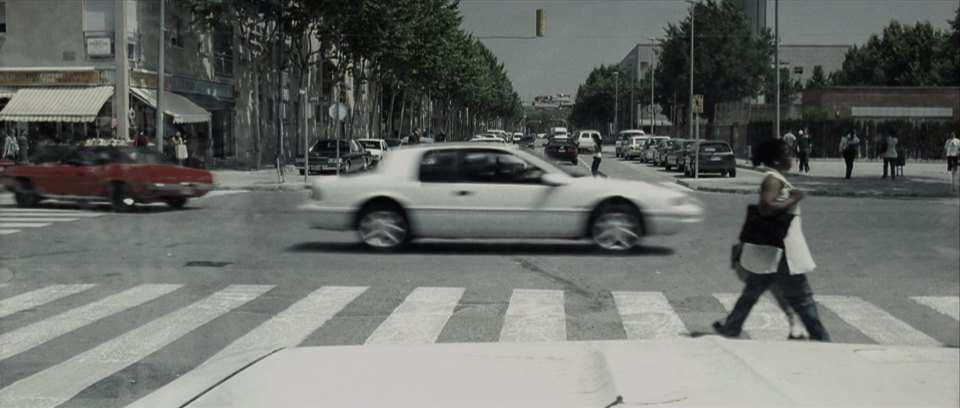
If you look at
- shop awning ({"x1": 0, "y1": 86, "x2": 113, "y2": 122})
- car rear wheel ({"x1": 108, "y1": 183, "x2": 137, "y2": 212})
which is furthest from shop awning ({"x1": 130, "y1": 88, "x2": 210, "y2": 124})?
shop awning ({"x1": 0, "y1": 86, "x2": 113, "y2": 122})

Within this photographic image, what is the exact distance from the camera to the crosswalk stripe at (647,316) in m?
3.38

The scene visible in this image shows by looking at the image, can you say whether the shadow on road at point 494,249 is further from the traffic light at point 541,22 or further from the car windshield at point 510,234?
the traffic light at point 541,22

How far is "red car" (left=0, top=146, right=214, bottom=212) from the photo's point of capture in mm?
3881

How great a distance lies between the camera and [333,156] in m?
4.44

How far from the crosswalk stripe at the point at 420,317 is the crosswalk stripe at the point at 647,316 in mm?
641

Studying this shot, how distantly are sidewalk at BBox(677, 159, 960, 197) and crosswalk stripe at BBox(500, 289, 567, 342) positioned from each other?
1099 millimetres

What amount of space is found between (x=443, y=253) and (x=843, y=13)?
1.54 metres

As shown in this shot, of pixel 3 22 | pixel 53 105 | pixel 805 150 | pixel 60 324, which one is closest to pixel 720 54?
pixel 805 150

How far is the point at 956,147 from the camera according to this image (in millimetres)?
1931

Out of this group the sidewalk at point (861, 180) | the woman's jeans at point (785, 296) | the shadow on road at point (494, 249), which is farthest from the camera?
the shadow on road at point (494, 249)

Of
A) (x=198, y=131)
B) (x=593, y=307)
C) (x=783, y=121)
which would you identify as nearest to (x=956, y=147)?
(x=783, y=121)

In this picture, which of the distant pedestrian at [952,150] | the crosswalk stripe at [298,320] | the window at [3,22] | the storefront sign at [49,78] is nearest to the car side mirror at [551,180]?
the crosswalk stripe at [298,320]

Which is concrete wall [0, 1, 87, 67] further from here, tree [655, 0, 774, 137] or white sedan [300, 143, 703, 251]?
tree [655, 0, 774, 137]

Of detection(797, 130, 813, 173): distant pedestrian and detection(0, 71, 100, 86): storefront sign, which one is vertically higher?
detection(0, 71, 100, 86): storefront sign
